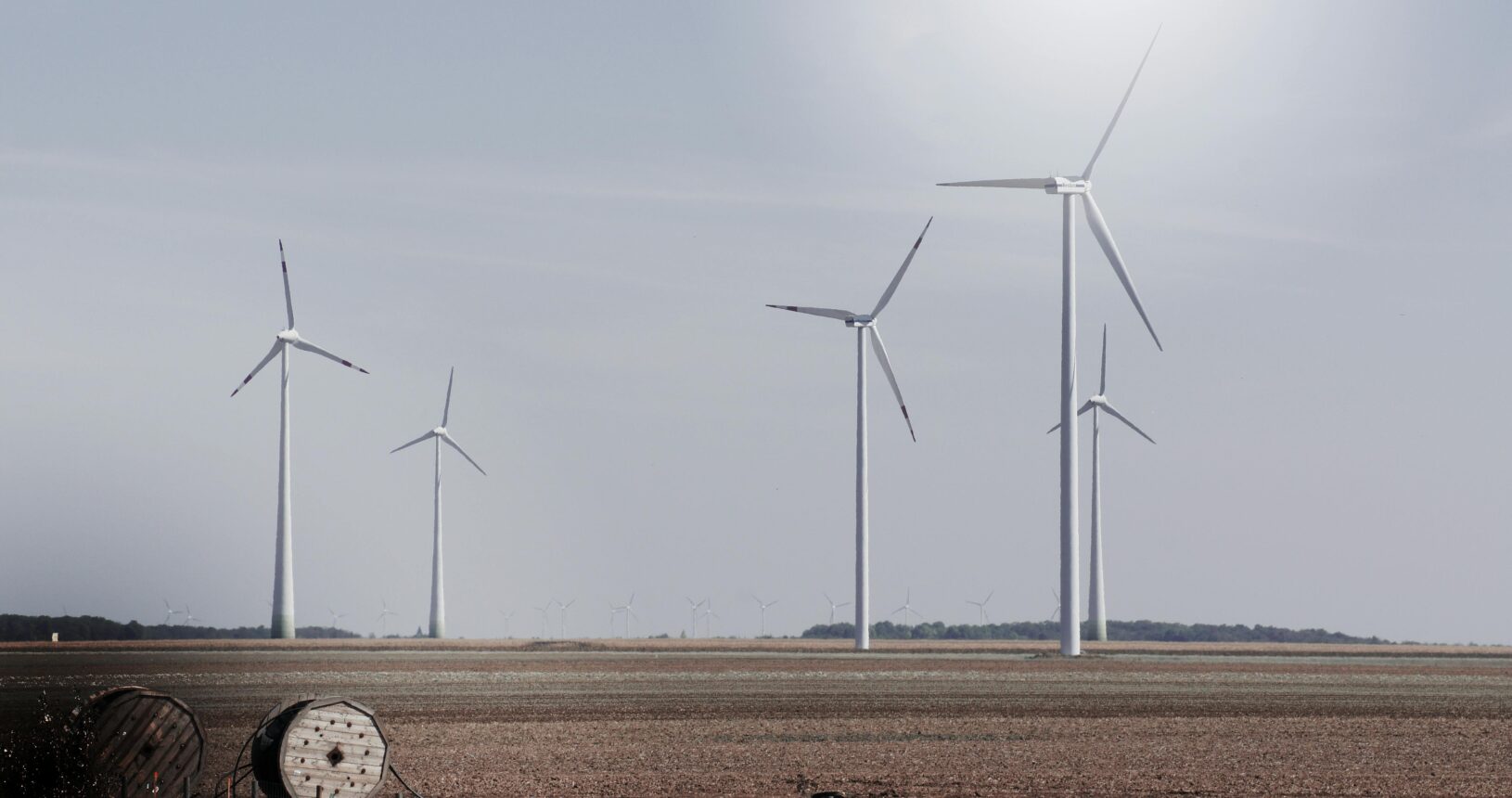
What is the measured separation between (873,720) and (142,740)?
25529 millimetres

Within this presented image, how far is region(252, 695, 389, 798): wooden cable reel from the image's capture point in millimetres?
27000

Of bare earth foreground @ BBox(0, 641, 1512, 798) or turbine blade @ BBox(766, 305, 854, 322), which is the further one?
turbine blade @ BBox(766, 305, 854, 322)

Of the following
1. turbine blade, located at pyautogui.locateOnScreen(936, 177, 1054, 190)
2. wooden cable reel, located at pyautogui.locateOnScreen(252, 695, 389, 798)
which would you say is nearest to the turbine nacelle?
turbine blade, located at pyautogui.locateOnScreen(936, 177, 1054, 190)

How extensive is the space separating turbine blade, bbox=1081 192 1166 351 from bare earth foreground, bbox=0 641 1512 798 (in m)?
16.8

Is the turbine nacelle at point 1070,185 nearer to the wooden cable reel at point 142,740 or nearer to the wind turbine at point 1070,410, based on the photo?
the wind turbine at point 1070,410

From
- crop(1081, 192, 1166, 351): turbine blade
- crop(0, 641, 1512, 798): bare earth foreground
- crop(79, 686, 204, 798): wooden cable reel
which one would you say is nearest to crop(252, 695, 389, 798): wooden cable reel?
crop(79, 686, 204, 798): wooden cable reel

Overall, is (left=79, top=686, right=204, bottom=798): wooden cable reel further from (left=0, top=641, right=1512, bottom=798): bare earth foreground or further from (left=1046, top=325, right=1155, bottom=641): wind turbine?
(left=1046, top=325, right=1155, bottom=641): wind turbine

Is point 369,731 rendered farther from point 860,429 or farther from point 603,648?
point 603,648

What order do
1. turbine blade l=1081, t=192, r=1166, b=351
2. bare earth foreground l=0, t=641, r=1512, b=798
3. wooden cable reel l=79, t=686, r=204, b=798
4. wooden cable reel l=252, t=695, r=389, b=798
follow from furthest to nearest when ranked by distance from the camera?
turbine blade l=1081, t=192, r=1166, b=351
bare earth foreground l=0, t=641, r=1512, b=798
wooden cable reel l=79, t=686, r=204, b=798
wooden cable reel l=252, t=695, r=389, b=798

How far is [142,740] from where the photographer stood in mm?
28625

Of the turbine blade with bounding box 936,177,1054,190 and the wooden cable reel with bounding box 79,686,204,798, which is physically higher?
the turbine blade with bounding box 936,177,1054,190

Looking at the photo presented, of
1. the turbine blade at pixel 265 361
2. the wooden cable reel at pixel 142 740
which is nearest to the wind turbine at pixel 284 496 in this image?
the turbine blade at pixel 265 361

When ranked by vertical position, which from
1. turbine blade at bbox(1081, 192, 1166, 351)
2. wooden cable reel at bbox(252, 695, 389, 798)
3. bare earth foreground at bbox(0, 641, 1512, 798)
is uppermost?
turbine blade at bbox(1081, 192, 1166, 351)

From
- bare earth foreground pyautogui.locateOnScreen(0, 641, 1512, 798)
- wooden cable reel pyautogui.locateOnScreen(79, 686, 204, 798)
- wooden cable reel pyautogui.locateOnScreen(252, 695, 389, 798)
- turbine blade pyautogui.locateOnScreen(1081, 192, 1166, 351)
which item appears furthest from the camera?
turbine blade pyautogui.locateOnScreen(1081, 192, 1166, 351)
